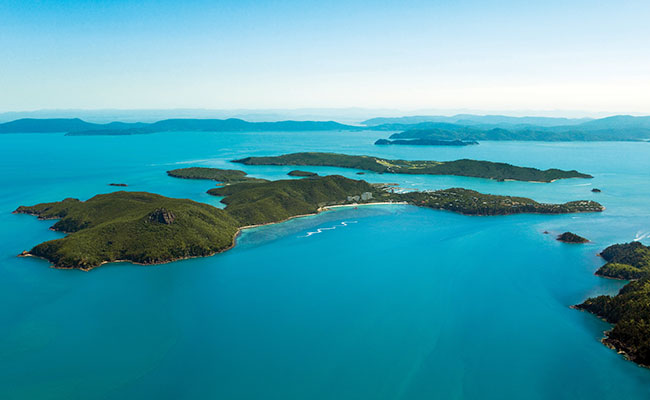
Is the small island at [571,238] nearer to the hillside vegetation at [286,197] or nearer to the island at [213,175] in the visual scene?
the hillside vegetation at [286,197]

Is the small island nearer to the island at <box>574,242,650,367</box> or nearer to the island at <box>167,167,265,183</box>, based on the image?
the island at <box>574,242,650,367</box>

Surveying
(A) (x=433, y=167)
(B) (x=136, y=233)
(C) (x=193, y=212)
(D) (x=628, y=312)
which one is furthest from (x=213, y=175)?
(D) (x=628, y=312)

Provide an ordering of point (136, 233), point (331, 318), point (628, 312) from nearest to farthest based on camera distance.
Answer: point (628, 312) → point (331, 318) → point (136, 233)

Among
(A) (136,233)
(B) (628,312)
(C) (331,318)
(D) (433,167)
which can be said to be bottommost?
(C) (331,318)

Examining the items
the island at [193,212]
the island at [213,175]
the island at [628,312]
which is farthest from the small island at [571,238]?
the island at [213,175]

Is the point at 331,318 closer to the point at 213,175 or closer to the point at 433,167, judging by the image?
the point at 213,175

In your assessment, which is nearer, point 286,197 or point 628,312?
point 628,312

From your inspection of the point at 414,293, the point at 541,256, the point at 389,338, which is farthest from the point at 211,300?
the point at 541,256
